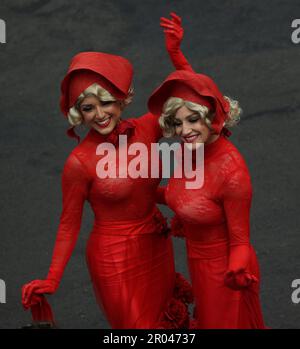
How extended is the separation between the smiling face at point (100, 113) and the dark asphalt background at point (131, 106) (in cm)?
268

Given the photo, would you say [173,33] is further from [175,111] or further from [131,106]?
[131,106]

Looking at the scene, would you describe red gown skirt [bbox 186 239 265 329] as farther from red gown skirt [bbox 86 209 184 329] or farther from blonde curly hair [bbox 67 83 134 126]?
blonde curly hair [bbox 67 83 134 126]

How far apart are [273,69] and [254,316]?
554 cm

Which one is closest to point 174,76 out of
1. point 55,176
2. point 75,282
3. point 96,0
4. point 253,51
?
point 75,282

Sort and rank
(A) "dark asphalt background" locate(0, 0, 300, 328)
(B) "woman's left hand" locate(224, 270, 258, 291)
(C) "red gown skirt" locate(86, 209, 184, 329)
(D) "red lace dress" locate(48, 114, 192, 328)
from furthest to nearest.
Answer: (A) "dark asphalt background" locate(0, 0, 300, 328) → (C) "red gown skirt" locate(86, 209, 184, 329) → (D) "red lace dress" locate(48, 114, 192, 328) → (B) "woman's left hand" locate(224, 270, 258, 291)

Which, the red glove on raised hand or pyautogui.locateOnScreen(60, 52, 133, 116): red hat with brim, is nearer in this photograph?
pyautogui.locateOnScreen(60, 52, 133, 116): red hat with brim

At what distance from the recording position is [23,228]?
1229cm

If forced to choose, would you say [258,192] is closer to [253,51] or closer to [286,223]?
[286,223]

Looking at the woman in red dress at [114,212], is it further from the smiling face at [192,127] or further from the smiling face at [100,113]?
the smiling face at [192,127]

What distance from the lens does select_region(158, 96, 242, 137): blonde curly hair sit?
831cm

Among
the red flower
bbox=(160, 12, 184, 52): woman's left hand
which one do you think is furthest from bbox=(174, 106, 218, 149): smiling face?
the red flower

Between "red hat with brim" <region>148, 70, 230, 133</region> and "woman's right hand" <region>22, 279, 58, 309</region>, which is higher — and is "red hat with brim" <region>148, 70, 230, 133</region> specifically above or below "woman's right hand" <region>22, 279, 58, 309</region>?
above
